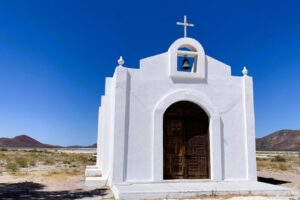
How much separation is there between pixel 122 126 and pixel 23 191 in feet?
13.8

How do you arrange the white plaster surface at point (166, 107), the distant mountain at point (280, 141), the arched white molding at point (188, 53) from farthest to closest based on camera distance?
the distant mountain at point (280, 141) → the arched white molding at point (188, 53) → the white plaster surface at point (166, 107)

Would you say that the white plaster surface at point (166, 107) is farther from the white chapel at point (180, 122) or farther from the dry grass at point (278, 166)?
the dry grass at point (278, 166)

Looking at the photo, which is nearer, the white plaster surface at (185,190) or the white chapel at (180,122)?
the white plaster surface at (185,190)

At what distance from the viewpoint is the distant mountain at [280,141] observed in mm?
117625

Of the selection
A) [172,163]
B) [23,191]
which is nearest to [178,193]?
[172,163]

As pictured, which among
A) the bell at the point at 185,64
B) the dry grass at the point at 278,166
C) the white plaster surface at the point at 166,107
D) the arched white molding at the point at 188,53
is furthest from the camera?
the dry grass at the point at 278,166

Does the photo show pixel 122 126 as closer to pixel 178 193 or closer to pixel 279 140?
pixel 178 193

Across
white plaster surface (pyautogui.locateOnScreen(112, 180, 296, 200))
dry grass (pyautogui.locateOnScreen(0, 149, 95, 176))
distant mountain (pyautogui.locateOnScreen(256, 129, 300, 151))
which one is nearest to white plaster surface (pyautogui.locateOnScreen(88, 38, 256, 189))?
white plaster surface (pyautogui.locateOnScreen(112, 180, 296, 200))

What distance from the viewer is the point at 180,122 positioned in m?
10.1

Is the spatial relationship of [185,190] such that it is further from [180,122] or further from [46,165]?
[46,165]

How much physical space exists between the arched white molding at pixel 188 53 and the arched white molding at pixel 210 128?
2.00ft

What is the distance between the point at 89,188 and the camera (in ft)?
32.2

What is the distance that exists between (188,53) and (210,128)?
2985 mm

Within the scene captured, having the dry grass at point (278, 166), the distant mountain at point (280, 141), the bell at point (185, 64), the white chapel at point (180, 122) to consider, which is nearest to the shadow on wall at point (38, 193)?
the white chapel at point (180, 122)
